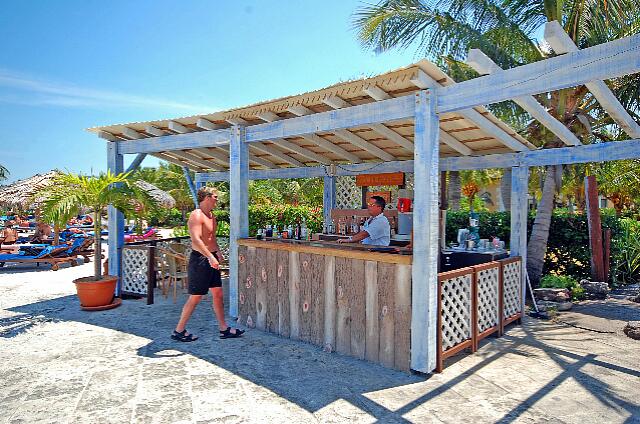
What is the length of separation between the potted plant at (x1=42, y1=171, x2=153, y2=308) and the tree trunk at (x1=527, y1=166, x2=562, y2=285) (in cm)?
697

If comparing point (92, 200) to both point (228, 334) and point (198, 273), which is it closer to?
point (198, 273)

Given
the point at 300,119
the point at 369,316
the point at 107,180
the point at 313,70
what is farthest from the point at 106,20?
the point at 369,316

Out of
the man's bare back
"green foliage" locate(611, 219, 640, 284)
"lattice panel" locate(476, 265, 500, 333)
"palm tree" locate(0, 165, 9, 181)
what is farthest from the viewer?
"palm tree" locate(0, 165, 9, 181)

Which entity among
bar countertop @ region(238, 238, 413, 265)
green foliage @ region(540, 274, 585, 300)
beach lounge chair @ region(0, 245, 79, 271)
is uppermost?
bar countertop @ region(238, 238, 413, 265)

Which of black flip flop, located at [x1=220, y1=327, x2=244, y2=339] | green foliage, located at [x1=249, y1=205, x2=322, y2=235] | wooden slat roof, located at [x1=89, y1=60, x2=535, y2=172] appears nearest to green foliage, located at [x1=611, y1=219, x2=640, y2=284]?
wooden slat roof, located at [x1=89, y1=60, x2=535, y2=172]

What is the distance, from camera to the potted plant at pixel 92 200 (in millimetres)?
5977

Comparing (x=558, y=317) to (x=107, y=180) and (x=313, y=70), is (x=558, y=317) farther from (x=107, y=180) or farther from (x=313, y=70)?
(x=313, y=70)

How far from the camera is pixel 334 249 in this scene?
4578mm

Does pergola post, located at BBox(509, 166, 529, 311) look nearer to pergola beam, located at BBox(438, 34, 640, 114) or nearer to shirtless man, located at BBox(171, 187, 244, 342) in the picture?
pergola beam, located at BBox(438, 34, 640, 114)

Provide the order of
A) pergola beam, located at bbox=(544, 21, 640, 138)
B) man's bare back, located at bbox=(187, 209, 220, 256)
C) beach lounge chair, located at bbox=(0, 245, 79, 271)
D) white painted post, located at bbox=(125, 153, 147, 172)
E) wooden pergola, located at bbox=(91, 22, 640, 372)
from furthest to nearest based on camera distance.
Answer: beach lounge chair, located at bbox=(0, 245, 79, 271) → white painted post, located at bbox=(125, 153, 147, 172) → man's bare back, located at bbox=(187, 209, 220, 256) → wooden pergola, located at bbox=(91, 22, 640, 372) → pergola beam, located at bbox=(544, 21, 640, 138)

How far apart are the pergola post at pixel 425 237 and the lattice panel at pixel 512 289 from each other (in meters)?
2.09

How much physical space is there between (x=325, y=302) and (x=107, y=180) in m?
3.97

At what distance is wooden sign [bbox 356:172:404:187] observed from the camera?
27.1 ft

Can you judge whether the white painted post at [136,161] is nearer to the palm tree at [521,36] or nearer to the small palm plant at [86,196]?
the small palm plant at [86,196]
